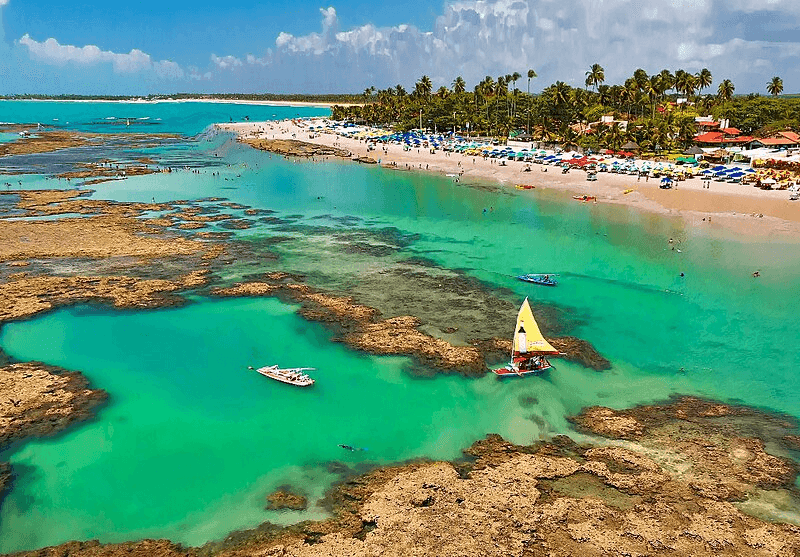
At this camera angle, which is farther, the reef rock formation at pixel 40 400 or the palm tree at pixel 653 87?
the palm tree at pixel 653 87

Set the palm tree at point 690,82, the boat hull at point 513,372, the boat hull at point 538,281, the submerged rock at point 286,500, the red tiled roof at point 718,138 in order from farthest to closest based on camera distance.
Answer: the palm tree at point 690,82 → the red tiled roof at point 718,138 → the boat hull at point 538,281 → the boat hull at point 513,372 → the submerged rock at point 286,500

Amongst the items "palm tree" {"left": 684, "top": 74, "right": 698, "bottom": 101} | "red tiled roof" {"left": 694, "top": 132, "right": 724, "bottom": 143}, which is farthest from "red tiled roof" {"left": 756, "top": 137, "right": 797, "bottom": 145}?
"palm tree" {"left": 684, "top": 74, "right": 698, "bottom": 101}

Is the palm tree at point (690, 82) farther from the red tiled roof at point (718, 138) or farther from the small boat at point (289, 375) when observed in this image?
the small boat at point (289, 375)

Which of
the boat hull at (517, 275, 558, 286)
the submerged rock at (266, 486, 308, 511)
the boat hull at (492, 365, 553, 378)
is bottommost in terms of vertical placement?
the submerged rock at (266, 486, 308, 511)

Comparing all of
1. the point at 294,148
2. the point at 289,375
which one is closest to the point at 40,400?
the point at 289,375

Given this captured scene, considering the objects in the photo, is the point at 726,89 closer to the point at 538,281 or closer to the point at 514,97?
the point at 514,97

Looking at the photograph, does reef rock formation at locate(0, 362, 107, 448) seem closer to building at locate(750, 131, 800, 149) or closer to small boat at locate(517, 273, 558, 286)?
small boat at locate(517, 273, 558, 286)

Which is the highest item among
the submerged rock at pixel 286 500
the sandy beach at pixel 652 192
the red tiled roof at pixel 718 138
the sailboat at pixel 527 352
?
the red tiled roof at pixel 718 138

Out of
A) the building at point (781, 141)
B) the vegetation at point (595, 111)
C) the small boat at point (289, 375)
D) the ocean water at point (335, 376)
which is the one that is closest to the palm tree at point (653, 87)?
the vegetation at point (595, 111)
